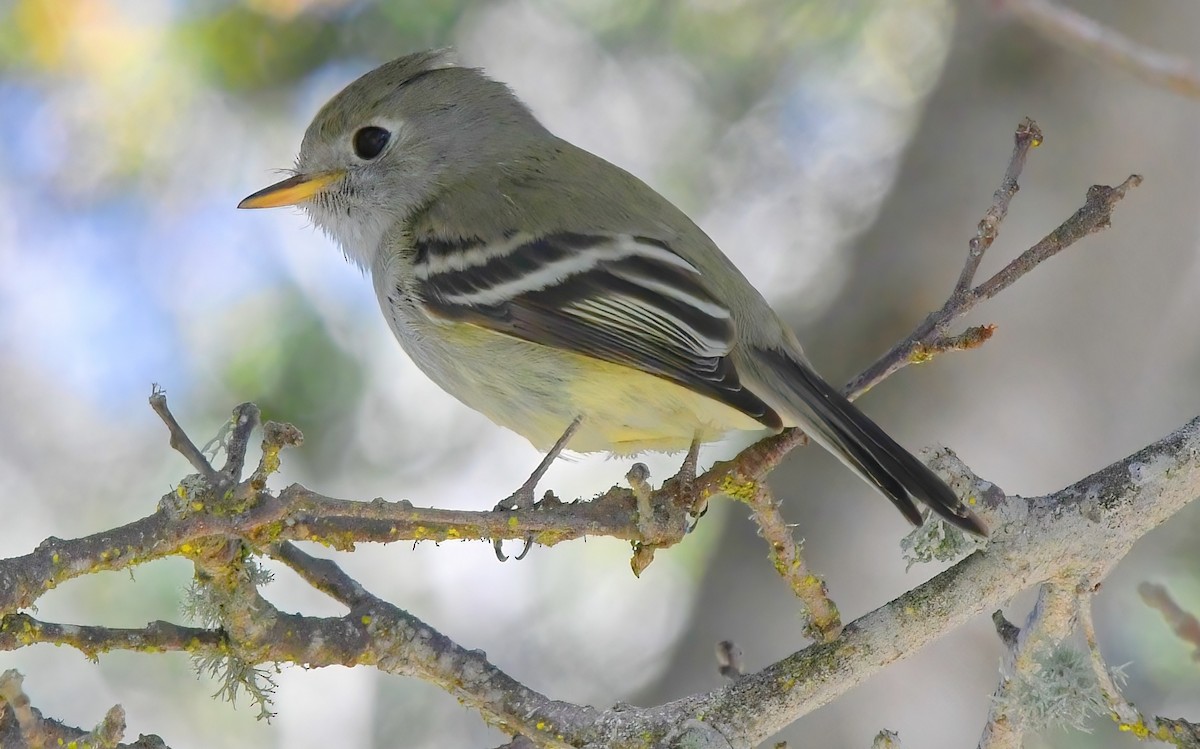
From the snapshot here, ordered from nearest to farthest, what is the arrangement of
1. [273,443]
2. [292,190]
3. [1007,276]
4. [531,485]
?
[273,443]
[1007,276]
[531,485]
[292,190]

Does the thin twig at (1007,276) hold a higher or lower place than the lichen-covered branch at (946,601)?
higher

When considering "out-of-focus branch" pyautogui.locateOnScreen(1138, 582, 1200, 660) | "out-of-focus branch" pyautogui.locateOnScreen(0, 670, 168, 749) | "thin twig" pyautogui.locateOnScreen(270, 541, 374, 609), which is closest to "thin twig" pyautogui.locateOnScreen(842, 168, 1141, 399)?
"out-of-focus branch" pyautogui.locateOnScreen(1138, 582, 1200, 660)

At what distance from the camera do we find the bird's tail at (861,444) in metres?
2.22

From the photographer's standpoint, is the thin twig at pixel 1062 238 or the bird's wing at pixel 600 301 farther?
the bird's wing at pixel 600 301

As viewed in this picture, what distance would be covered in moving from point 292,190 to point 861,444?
6.83 ft

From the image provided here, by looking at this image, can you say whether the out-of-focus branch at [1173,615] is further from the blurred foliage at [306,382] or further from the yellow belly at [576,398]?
the blurred foliage at [306,382]

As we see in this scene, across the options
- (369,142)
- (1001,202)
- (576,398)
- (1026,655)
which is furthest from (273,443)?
(369,142)

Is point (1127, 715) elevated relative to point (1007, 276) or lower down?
lower down

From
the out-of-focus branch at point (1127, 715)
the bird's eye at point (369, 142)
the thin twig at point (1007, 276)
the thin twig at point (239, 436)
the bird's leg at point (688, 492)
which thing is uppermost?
the bird's eye at point (369, 142)

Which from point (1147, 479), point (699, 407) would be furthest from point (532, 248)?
point (1147, 479)

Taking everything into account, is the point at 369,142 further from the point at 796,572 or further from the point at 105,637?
the point at 796,572

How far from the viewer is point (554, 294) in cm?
312

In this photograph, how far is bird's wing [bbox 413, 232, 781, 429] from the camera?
2848 mm

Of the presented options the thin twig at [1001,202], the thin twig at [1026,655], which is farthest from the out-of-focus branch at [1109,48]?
the thin twig at [1026,655]
